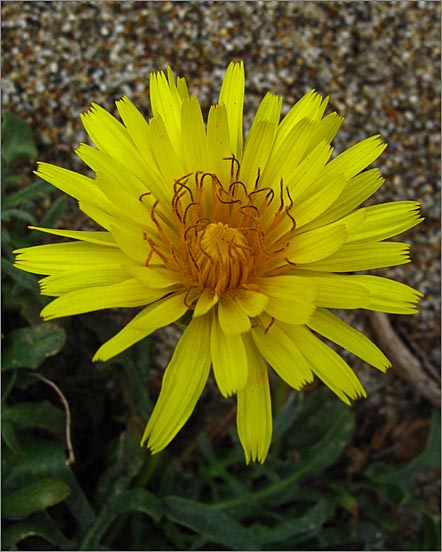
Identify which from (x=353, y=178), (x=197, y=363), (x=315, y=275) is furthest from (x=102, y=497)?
(x=353, y=178)

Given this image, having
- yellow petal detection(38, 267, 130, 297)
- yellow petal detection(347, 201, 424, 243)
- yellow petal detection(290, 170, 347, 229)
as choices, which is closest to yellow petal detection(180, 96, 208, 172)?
yellow petal detection(290, 170, 347, 229)

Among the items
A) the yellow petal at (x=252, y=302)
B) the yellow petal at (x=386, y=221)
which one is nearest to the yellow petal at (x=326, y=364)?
the yellow petal at (x=252, y=302)

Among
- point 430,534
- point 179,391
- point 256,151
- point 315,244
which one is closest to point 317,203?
point 315,244

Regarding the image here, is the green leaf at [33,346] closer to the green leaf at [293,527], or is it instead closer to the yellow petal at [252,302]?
the yellow petal at [252,302]

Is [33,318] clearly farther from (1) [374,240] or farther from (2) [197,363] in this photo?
(1) [374,240]

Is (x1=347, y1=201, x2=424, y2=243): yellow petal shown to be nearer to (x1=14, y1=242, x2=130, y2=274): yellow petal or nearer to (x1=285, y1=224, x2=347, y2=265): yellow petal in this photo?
(x1=285, y1=224, x2=347, y2=265): yellow petal

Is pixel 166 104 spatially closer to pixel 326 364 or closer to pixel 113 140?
pixel 113 140
